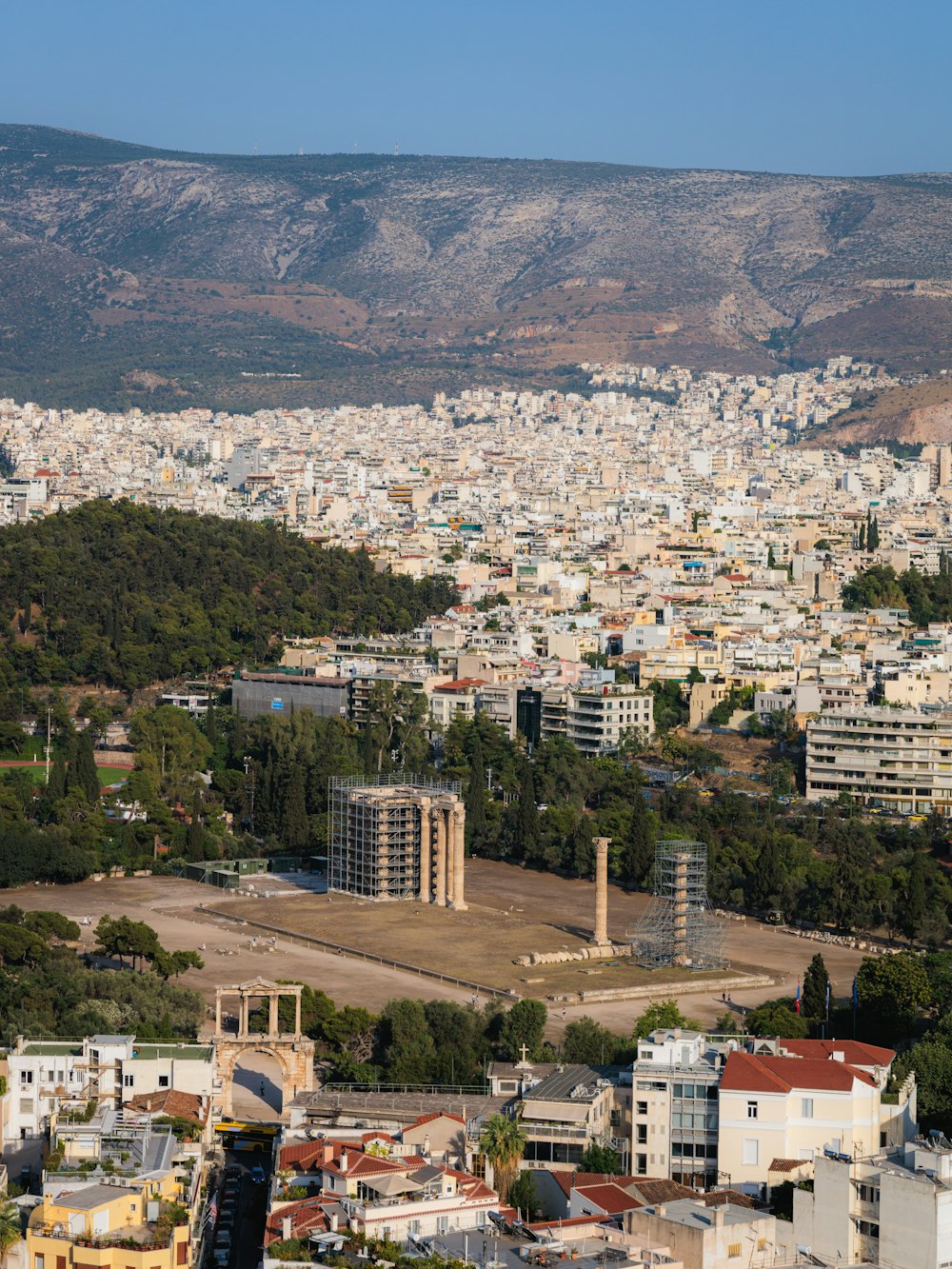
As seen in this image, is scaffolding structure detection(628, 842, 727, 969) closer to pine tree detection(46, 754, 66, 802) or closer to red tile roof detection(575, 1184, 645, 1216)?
pine tree detection(46, 754, 66, 802)

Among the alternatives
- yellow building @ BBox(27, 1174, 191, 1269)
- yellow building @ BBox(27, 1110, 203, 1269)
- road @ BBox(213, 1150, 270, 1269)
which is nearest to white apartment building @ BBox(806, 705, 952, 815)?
road @ BBox(213, 1150, 270, 1269)

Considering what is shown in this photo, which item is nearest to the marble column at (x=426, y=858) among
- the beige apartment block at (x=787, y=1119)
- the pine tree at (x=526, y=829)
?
the pine tree at (x=526, y=829)

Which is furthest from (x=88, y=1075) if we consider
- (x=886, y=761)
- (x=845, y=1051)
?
(x=886, y=761)

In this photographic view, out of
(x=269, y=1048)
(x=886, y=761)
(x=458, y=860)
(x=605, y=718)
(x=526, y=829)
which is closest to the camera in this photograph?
(x=269, y=1048)

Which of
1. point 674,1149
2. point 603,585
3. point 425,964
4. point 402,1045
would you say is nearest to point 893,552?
point 603,585

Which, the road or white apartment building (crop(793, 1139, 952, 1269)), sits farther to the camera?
the road

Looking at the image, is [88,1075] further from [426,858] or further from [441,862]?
[426,858]
